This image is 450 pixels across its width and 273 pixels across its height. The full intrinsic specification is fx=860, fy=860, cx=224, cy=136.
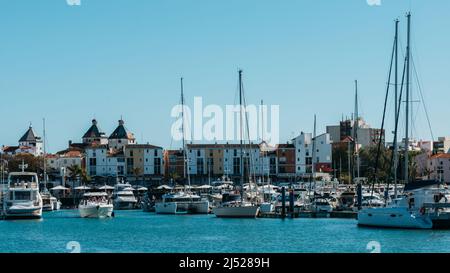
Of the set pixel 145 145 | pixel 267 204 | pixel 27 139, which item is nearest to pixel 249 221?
pixel 267 204

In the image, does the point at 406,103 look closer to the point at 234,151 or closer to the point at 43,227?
the point at 43,227

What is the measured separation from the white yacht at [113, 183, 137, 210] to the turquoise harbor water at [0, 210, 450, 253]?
29.7 m

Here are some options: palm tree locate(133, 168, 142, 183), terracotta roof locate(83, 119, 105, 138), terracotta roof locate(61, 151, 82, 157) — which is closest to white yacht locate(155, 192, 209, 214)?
palm tree locate(133, 168, 142, 183)

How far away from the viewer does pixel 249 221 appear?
4594 centimetres

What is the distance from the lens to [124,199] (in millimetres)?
75125

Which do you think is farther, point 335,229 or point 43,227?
point 43,227

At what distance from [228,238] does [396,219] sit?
698cm

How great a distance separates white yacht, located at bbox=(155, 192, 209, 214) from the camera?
5944cm

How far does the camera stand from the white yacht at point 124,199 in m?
75.0

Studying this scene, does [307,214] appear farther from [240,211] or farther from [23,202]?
[23,202]

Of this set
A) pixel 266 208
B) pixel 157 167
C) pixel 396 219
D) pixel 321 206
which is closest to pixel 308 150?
pixel 157 167

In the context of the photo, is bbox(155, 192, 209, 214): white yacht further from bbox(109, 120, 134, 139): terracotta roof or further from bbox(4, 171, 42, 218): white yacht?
bbox(109, 120, 134, 139): terracotta roof

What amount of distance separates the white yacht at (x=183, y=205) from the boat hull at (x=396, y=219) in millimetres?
24381
